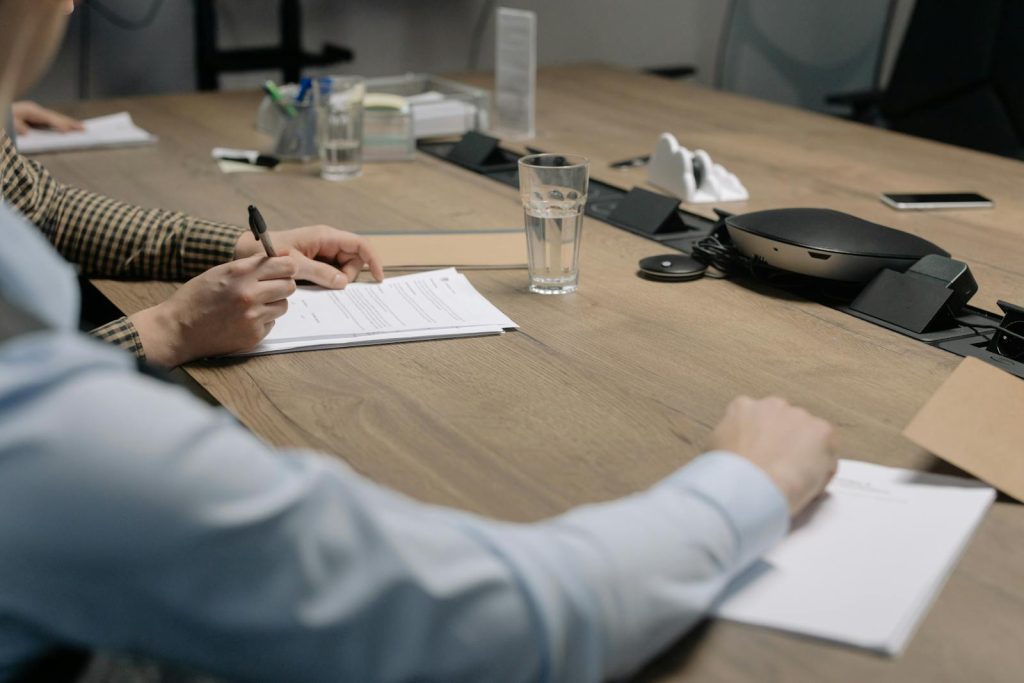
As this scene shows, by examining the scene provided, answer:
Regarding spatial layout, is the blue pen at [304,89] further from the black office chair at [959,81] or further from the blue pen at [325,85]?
the black office chair at [959,81]

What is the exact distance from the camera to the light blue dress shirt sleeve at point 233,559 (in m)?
0.53

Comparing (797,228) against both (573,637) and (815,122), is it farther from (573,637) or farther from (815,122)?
(815,122)

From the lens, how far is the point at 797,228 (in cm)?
132

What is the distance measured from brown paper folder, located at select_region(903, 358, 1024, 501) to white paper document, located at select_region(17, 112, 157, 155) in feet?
5.25

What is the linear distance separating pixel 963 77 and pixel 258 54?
7.40 ft

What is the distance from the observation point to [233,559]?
55cm

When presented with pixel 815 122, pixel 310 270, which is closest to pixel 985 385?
pixel 310 270

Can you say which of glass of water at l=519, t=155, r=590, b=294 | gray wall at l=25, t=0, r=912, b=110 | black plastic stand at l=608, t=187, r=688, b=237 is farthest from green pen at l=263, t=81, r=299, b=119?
gray wall at l=25, t=0, r=912, b=110

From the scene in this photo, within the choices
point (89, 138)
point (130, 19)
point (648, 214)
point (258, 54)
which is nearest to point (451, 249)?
point (648, 214)

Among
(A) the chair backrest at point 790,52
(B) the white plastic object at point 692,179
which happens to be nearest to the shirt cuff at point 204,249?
(B) the white plastic object at point 692,179

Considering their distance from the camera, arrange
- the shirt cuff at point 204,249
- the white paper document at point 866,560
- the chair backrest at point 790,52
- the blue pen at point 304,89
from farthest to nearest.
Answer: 1. the chair backrest at point 790,52
2. the blue pen at point 304,89
3. the shirt cuff at point 204,249
4. the white paper document at point 866,560

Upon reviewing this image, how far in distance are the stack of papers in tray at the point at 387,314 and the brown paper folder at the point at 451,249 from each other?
1.8 inches

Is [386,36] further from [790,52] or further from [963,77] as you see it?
[963,77]

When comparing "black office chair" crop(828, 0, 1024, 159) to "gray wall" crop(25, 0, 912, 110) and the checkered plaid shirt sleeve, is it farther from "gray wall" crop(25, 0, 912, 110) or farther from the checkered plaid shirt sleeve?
the checkered plaid shirt sleeve
